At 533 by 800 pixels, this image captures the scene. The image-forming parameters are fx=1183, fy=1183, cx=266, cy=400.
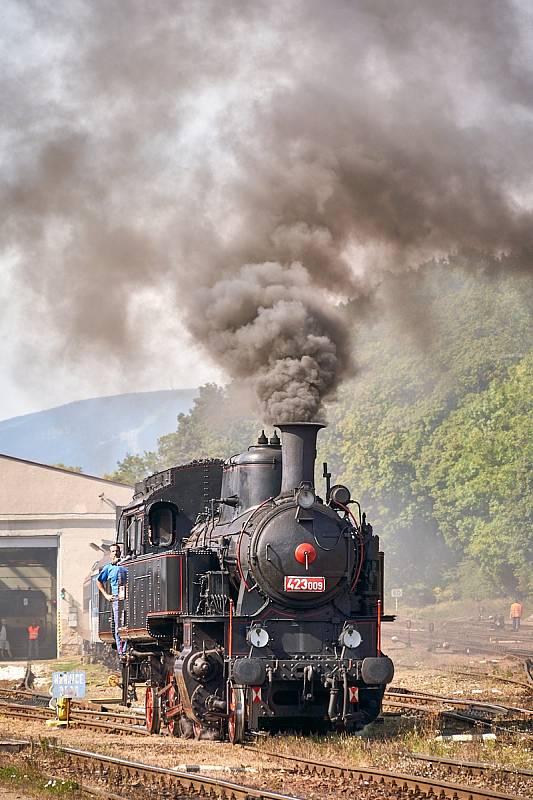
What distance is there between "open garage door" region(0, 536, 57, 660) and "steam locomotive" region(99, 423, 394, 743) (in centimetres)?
3136

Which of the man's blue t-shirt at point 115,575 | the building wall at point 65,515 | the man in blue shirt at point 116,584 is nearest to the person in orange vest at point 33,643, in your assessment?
the building wall at point 65,515

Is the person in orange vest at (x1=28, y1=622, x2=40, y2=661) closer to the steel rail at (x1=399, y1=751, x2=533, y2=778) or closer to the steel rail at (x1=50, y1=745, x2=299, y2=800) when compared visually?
the steel rail at (x1=50, y1=745, x2=299, y2=800)

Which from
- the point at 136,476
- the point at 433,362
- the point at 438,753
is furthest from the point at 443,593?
the point at 438,753

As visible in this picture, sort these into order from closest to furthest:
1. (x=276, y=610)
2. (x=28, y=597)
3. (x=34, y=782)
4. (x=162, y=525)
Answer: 1. (x=34, y=782)
2. (x=276, y=610)
3. (x=162, y=525)
4. (x=28, y=597)

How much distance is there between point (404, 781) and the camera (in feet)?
38.6

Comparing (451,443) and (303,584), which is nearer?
(303,584)

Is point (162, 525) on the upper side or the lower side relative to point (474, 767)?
upper

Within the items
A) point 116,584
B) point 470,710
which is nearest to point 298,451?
point 116,584

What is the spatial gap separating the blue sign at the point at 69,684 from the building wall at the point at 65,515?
26.5 metres

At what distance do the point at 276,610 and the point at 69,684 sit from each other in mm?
4026

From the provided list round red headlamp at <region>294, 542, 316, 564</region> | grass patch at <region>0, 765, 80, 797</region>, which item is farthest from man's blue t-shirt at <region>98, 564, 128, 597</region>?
grass patch at <region>0, 765, 80, 797</region>

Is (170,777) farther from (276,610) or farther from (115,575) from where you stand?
(115,575)

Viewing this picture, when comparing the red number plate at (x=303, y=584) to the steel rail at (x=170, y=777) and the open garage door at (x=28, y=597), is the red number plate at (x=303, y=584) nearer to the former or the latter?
the steel rail at (x=170, y=777)

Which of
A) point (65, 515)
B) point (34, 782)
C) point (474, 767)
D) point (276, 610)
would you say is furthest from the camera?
point (65, 515)
